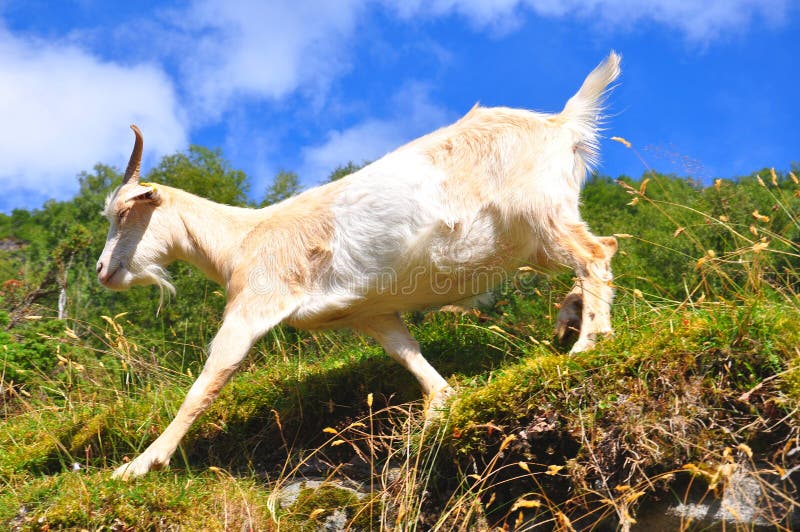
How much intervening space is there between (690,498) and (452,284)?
87.4 inches

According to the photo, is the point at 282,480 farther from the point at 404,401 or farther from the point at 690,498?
the point at 690,498

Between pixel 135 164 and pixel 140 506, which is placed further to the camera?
pixel 135 164

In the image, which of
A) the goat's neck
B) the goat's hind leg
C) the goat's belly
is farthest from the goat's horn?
the goat's hind leg

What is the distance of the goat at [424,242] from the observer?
480 centimetres

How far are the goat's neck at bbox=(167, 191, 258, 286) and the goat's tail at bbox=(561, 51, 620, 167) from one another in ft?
8.63

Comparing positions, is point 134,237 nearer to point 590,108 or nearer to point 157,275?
point 157,275

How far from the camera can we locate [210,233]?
19.0ft

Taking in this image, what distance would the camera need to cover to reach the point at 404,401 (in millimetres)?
5254

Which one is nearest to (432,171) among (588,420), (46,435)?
(588,420)

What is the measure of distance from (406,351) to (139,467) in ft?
6.37

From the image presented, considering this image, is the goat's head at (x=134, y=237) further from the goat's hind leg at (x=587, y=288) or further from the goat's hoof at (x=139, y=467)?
the goat's hind leg at (x=587, y=288)

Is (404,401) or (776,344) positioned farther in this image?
(404,401)

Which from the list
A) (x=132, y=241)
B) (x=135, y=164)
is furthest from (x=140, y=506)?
(x=135, y=164)

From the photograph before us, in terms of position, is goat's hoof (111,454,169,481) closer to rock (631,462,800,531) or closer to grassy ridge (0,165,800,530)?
grassy ridge (0,165,800,530)
